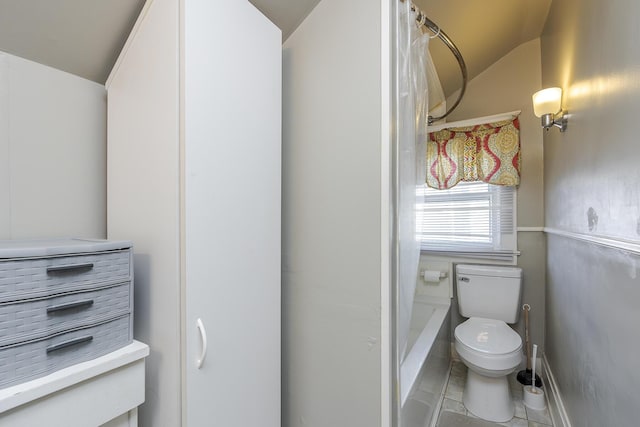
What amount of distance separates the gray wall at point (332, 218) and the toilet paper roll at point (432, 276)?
179cm

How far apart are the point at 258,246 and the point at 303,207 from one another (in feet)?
0.86

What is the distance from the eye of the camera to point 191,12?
2.37 ft

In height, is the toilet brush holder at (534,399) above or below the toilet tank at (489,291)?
below

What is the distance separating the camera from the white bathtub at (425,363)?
1.27 m

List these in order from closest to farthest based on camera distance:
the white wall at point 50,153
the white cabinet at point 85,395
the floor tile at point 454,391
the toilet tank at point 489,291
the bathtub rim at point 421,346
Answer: the white cabinet at point 85,395 < the white wall at point 50,153 < the bathtub rim at point 421,346 < the floor tile at point 454,391 < the toilet tank at point 489,291

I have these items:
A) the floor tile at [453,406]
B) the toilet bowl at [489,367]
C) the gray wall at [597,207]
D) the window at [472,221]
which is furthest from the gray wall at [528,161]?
the floor tile at [453,406]

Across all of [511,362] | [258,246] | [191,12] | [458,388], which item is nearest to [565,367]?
[511,362]

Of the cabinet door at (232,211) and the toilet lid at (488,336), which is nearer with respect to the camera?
the cabinet door at (232,211)

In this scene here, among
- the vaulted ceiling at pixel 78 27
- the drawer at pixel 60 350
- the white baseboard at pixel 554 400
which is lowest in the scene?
the white baseboard at pixel 554 400

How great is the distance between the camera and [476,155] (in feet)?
8.02

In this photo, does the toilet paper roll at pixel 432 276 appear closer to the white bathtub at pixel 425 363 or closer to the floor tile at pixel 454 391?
the white bathtub at pixel 425 363

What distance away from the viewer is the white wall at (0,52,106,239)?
859 millimetres

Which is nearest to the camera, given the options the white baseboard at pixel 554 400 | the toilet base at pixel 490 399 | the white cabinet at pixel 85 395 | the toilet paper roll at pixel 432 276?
the white cabinet at pixel 85 395

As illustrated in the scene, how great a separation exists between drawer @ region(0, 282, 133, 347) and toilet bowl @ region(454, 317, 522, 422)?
76.8 inches
